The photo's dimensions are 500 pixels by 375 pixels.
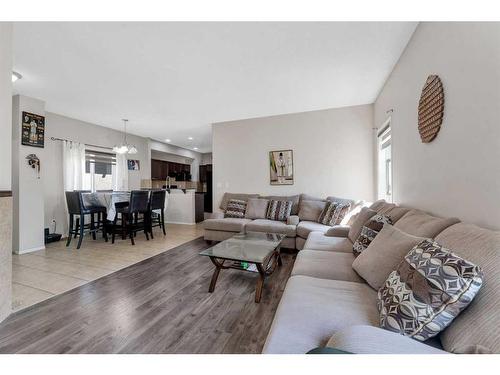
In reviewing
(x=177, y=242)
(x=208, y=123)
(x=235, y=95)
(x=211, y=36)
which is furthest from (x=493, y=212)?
(x=208, y=123)

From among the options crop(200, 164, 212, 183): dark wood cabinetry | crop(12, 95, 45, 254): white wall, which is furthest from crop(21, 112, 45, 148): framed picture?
crop(200, 164, 212, 183): dark wood cabinetry

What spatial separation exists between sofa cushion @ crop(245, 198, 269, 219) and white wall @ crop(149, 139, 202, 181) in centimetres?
403

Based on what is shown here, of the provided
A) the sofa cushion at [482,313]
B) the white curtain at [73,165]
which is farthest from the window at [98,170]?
the sofa cushion at [482,313]

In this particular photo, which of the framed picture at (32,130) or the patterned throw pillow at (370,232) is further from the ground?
the framed picture at (32,130)

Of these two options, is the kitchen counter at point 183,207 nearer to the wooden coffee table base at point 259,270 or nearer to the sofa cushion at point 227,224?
the sofa cushion at point 227,224

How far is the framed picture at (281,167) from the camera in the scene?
434 centimetres

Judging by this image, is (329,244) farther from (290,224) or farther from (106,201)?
(106,201)

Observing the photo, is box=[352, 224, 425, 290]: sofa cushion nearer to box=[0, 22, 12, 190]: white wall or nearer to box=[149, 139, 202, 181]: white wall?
box=[0, 22, 12, 190]: white wall

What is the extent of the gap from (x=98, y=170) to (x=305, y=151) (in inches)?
183

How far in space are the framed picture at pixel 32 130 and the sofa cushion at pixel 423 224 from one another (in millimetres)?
A: 4969

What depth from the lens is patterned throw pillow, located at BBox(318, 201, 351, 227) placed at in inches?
131

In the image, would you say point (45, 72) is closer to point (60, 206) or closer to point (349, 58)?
point (60, 206)

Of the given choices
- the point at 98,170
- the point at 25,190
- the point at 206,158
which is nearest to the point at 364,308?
the point at 25,190

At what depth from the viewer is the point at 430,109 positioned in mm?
1664
